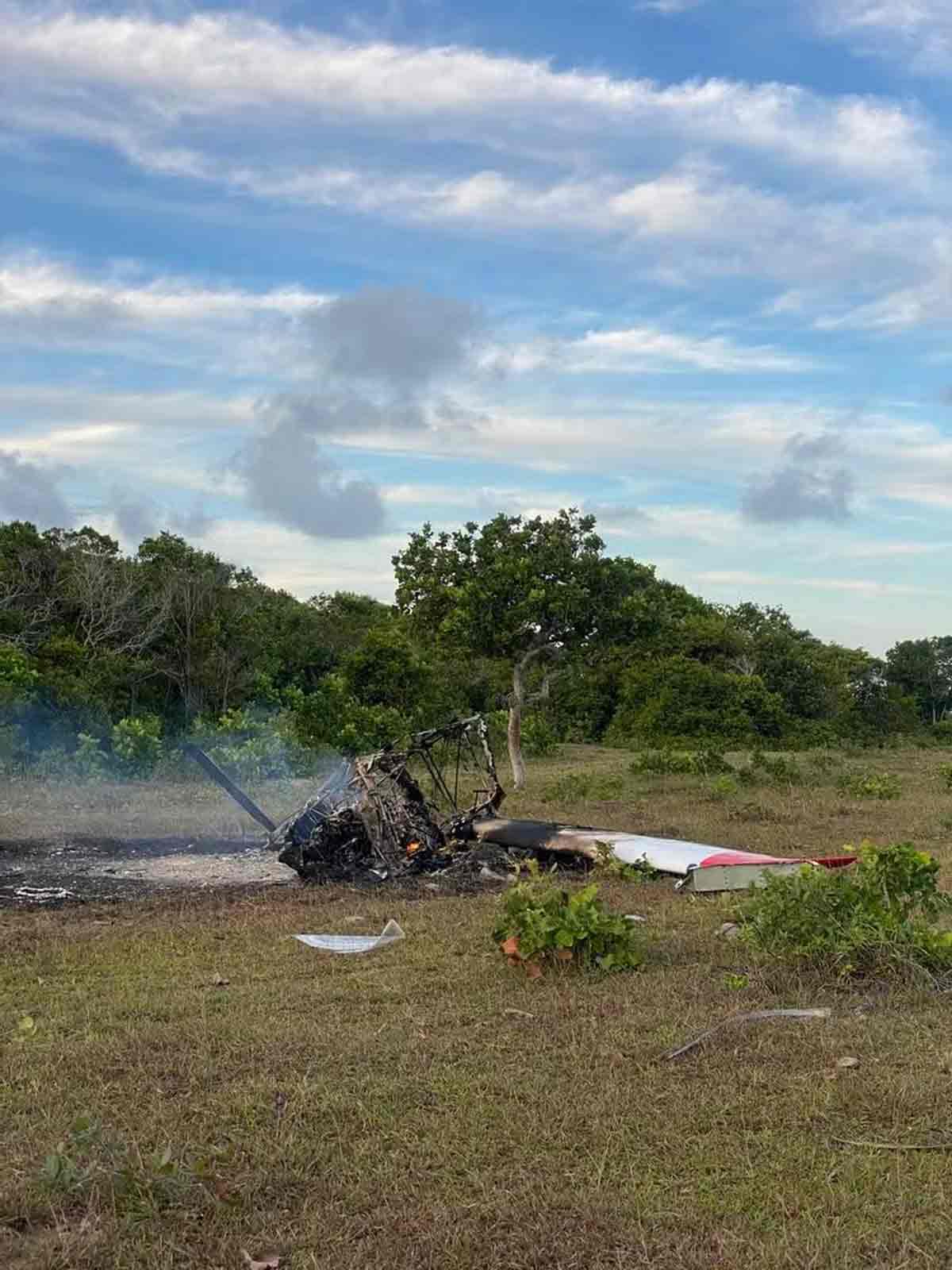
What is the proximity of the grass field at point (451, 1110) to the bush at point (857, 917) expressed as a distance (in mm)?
199

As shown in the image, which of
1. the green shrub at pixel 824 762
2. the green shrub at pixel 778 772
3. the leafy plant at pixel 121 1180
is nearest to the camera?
the leafy plant at pixel 121 1180

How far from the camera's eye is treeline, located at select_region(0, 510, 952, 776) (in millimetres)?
17953

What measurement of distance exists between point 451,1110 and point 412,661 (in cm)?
1622

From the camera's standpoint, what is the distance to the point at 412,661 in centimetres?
2078

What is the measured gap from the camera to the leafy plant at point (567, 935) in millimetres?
6711

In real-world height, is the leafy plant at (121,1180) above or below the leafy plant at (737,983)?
below

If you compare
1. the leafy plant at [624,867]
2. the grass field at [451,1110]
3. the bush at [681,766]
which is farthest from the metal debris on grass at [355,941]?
the bush at [681,766]

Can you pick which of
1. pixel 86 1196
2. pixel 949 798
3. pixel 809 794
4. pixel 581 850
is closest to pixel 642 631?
pixel 809 794

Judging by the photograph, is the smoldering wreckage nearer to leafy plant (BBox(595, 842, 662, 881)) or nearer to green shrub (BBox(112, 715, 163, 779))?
leafy plant (BBox(595, 842, 662, 881))

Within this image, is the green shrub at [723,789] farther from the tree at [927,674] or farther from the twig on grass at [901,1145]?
the tree at [927,674]

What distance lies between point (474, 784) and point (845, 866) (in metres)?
8.81

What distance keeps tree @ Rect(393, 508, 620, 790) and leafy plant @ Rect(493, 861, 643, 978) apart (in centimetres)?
1057

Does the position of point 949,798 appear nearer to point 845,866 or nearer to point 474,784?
point 474,784

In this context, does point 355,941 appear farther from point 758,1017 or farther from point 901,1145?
point 901,1145
